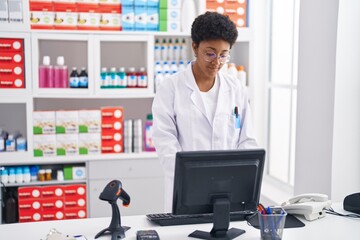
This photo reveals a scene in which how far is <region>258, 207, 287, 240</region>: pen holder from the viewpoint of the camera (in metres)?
1.68

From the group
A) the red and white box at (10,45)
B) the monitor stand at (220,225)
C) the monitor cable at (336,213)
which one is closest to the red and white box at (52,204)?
the red and white box at (10,45)

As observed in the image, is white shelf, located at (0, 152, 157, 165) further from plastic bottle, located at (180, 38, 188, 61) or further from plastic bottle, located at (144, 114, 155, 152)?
plastic bottle, located at (180, 38, 188, 61)

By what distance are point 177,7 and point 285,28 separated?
938mm

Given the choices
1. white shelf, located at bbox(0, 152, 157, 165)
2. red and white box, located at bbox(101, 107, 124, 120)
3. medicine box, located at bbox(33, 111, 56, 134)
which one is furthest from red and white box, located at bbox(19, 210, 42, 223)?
red and white box, located at bbox(101, 107, 124, 120)

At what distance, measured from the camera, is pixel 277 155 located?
13.5 feet

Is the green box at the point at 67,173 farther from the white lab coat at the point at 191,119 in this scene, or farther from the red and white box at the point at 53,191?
the white lab coat at the point at 191,119

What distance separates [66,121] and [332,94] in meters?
1.96

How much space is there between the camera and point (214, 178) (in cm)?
170

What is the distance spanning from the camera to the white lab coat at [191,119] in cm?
233

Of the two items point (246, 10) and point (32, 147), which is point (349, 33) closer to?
point (246, 10)

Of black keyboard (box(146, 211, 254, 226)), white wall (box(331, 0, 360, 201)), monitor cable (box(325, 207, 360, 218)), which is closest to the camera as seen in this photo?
black keyboard (box(146, 211, 254, 226))

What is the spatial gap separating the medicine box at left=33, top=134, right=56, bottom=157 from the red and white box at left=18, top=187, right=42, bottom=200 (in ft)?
0.85

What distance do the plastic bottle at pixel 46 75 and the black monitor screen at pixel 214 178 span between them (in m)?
2.24

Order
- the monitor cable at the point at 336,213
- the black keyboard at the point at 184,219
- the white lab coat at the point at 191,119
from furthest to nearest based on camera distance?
1. the white lab coat at the point at 191,119
2. the monitor cable at the point at 336,213
3. the black keyboard at the point at 184,219
